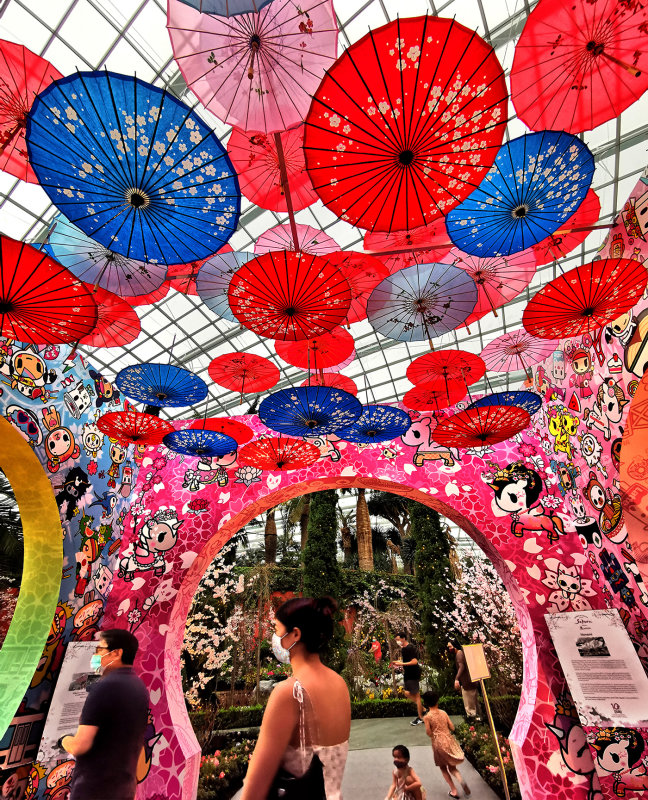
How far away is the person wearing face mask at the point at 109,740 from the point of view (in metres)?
2.98

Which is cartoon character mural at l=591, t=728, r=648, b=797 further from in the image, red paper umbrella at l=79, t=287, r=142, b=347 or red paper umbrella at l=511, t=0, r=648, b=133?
red paper umbrella at l=79, t=287, r=142, b=347

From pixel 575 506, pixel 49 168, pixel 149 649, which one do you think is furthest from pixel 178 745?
pixel 49 168

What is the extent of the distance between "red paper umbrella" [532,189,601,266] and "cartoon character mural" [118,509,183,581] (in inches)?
298

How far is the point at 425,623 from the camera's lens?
49.9 feet

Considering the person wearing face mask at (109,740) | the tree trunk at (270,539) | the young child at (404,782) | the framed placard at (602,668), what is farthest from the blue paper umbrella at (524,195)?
the tree trunk at (270,539)

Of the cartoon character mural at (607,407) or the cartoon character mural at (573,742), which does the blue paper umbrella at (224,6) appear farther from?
the cartoon character mural at (573,742)

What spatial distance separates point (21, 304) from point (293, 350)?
3.49 metres

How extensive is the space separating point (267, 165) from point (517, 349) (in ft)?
Result: 15.4

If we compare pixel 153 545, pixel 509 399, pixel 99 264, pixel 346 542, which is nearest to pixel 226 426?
pixel 153 545

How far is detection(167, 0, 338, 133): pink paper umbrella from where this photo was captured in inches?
110

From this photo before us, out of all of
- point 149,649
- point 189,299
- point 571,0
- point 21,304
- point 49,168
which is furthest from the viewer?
point 189,299

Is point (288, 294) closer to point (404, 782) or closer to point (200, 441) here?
point (200, 441)

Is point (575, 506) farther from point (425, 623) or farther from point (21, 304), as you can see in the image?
point (425, 623)

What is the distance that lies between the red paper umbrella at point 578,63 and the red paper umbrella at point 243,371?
14.4ft
